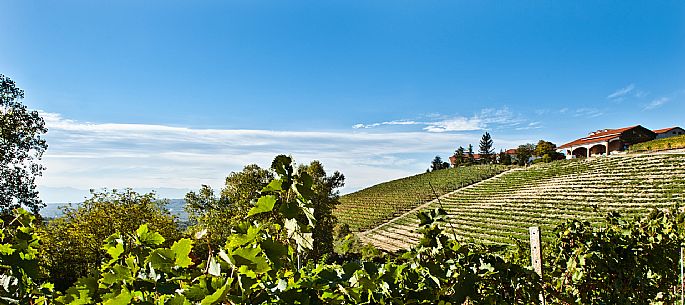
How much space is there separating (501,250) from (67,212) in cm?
1342

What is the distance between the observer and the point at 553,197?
1282 inches

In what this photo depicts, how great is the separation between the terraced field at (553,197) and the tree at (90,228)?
13.2m

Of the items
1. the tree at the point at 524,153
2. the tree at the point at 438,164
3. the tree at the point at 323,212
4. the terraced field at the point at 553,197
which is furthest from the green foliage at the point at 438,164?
the tree at the point at 323,212

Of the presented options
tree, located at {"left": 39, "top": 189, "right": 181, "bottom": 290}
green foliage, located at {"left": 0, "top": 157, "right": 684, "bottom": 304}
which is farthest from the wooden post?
tree, located at {"left": 39, "top": 189, "right": 181, "bottom": 290}

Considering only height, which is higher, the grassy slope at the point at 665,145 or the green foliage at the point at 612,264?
the grassy slope at the point at 665,145

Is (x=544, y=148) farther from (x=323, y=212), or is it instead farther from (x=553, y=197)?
(x=323, y=212)

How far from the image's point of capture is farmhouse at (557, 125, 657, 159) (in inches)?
1999

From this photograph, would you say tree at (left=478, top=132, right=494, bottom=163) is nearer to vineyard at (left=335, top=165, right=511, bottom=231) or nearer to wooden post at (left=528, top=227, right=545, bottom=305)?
vineyard at (left=335, top=165, right=511, bottom=231)

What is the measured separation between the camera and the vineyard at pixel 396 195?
1588 inches

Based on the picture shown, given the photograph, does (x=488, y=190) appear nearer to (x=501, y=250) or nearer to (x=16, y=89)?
(x=16, y=89)

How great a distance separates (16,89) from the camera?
630 inches

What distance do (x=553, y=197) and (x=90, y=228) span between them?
3034 cm

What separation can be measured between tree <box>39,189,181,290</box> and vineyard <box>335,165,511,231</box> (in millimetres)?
25715

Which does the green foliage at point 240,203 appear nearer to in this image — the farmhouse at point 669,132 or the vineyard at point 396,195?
the vineyard at point 396,195
